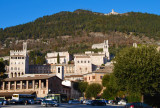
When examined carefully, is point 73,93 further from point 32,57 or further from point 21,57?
point 32,57

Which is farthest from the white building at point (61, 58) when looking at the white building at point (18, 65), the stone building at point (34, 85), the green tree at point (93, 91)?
the stone building at point (34, 85)

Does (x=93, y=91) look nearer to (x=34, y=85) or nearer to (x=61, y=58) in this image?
(x=34, y=85)

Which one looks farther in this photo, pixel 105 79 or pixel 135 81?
pixel 105 79

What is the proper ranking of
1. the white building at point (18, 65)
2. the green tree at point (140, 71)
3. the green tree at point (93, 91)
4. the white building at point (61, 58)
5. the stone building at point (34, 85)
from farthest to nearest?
the white building at point (61, 58) → the white building at point (18, 65) → the green tree at point (93, 91) → the stone building at point (34, 85) → the green tree at point (140, 71)

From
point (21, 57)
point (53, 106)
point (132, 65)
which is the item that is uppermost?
point (21, 57)

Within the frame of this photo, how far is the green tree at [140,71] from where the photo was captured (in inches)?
1608

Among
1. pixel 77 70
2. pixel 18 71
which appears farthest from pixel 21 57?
pixel 77 70

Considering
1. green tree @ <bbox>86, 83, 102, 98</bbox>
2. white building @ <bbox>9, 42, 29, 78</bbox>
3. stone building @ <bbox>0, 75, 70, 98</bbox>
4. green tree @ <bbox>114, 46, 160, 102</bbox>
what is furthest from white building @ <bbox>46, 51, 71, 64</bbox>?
green tree @ <bbox>114, 46, 160, 102</bbox>

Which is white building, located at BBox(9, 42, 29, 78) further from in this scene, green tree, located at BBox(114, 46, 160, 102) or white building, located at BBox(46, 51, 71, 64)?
green tree, located at BBox(114, 46, 160, 102)

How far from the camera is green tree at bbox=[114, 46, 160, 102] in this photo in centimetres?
4084

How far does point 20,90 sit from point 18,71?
226 ft

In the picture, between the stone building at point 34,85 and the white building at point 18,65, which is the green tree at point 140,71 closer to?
the stone building at point 34,85

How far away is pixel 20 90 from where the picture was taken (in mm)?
75062

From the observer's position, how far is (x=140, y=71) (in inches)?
1614
